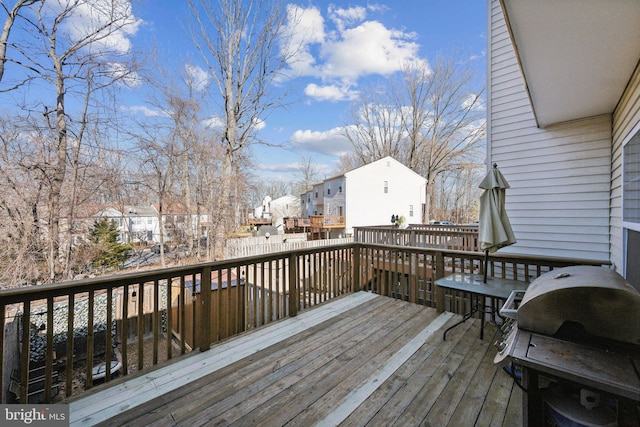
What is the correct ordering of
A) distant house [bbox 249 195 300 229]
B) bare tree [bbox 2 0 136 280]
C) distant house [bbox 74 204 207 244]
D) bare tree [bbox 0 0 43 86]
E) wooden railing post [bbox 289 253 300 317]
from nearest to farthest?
1. wooden railing post [bbox 289 253 300 317]
2. bare tree [bbox 0 0 43 86]
3. bare tree [bbox 2 0 136 280]
4. distant house [bbox 74 204 207 244]
5. distant house [bbox 249 195 300 229]

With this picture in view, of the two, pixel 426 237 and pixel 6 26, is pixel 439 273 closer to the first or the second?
pixel 426 237

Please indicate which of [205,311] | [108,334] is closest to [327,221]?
[205,311]

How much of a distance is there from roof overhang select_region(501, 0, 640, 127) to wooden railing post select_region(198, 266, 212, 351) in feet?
10.6

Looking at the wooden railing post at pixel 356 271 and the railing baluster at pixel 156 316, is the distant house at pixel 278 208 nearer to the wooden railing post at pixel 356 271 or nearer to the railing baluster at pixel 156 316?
the wooden railing post at pixel 356 271

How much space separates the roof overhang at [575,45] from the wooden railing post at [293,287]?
3.17 meters

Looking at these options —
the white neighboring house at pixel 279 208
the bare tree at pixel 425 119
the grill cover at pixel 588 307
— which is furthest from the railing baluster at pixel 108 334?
the white neighboring house at pixel 279 208

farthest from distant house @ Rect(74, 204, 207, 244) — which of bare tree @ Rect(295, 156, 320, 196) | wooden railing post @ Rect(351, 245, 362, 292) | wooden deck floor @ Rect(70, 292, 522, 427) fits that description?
bare tree @ Rect(295, 156, 320, 196)

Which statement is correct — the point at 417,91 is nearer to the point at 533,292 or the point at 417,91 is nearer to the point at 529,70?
the point at 529,70

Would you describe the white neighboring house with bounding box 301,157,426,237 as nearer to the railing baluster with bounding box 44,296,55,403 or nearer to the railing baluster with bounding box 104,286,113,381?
the railing baluster with bounding box 104,286,113,381

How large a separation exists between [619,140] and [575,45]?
209 cm

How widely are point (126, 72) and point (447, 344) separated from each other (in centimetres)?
1087

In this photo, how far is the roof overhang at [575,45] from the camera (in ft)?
5.42

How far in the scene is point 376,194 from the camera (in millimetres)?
19750

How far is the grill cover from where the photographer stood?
1.32 metres
